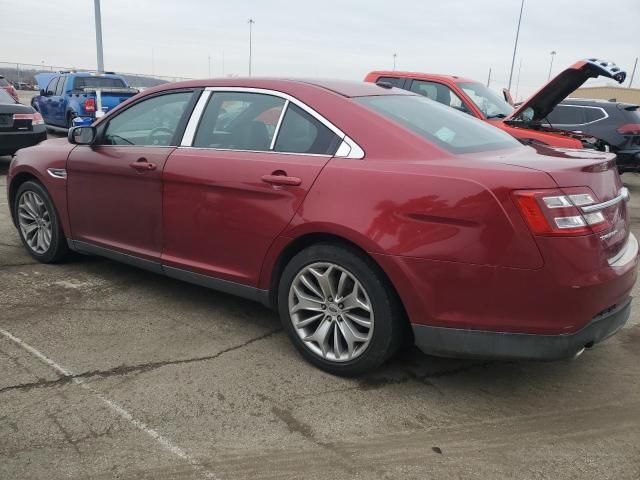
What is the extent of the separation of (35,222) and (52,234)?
0.30 meters

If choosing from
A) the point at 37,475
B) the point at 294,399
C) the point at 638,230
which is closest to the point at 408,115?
the point at 294,399

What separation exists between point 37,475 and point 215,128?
2204 millimetres

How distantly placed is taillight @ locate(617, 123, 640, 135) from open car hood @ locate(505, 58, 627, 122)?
2.89 m

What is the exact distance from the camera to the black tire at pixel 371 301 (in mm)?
2904

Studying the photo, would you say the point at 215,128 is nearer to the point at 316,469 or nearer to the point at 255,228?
the point at 255,228

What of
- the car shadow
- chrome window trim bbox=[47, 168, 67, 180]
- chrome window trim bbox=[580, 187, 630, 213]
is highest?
chrome window trim bbox=[580, 187, 630, 213]

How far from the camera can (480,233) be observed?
259cm

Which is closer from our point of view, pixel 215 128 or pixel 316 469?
pixel 316 469

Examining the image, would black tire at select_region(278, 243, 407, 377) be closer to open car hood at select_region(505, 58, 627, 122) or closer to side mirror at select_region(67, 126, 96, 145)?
side mirror at select_region(67, 126, 96, 145)

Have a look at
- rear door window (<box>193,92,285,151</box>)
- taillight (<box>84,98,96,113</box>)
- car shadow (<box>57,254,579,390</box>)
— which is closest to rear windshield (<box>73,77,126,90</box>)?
taillight (<box>84,98,96,113</box>)

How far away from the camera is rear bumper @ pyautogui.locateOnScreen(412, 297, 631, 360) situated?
263 cm

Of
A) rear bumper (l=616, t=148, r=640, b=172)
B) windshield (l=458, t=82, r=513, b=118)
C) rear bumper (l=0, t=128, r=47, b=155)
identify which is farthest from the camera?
rear bumper (l=616, t=148, r=640, b=172)

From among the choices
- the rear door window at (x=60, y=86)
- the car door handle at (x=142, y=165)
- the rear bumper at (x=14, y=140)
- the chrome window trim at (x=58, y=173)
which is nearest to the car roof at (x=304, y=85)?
the car door handle at (x=142, y=165)

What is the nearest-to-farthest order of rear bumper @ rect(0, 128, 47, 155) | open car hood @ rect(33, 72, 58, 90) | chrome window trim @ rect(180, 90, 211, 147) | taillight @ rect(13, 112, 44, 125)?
chrome window trim @ rect(180, 90, 211, 147) < rear bumper @ rect(0, 128, 47, 155) < taillight @ rect(13, 112, 44, 125) < open car hood @ rect(33, 72, 58, 90)
